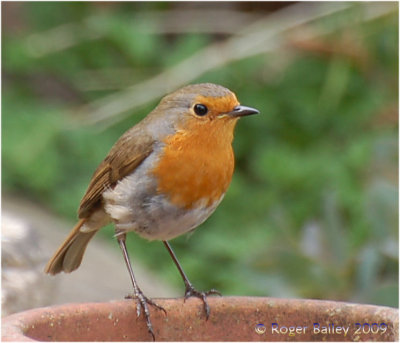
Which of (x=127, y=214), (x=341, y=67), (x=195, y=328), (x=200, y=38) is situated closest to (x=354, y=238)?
(x=341, y=67)

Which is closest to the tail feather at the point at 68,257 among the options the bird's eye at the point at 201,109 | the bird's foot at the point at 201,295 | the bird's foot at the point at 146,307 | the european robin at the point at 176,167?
the european robin at the point at 176,167

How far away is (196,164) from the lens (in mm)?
3146

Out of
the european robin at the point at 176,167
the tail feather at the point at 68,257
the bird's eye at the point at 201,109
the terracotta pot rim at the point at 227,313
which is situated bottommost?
the terracotta pot rim at the point at 227,313

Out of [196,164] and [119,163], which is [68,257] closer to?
[119,163]

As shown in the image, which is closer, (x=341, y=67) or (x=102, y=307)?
(x=102, y=307)

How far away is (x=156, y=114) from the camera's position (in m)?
3.37

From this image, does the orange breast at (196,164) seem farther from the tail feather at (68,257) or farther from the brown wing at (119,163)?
the tail feather at (68,257)

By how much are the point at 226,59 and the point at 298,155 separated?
686mm

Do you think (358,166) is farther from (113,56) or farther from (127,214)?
(127,214)

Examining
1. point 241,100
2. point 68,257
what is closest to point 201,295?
point 68,257

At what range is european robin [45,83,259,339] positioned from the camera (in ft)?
10.3

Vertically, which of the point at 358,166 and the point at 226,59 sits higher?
the point at 226,59

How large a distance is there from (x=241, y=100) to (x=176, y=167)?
2.34m

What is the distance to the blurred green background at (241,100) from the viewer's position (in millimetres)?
5297
